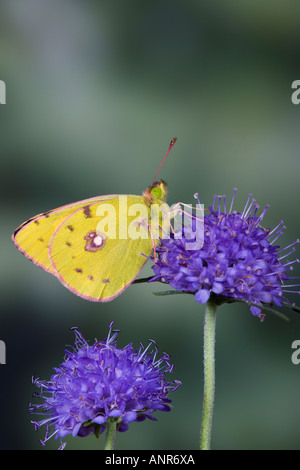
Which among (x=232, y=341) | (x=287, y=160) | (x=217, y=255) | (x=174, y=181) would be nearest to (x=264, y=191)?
(x=287, y=160)

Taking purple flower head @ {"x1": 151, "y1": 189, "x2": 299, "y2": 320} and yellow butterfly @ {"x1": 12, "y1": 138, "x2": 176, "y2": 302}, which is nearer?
purple flower head @ {"x1": 151, "y1": 189, "x2": 299, "y2": 320}

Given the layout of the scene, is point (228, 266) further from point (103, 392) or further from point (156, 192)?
point (156, 192)

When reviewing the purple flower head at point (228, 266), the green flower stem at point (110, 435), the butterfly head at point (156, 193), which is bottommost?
the green flower stem at point (110, 435)

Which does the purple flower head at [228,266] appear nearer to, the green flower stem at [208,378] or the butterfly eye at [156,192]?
the green flower stem at [208,378]

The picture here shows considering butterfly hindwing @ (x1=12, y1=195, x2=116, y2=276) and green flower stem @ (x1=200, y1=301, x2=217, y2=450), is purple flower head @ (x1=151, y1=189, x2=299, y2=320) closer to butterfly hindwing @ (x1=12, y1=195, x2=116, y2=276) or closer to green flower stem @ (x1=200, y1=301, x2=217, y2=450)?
green flower stem @ (x1=200, y1=301, x2=217, y2=450)

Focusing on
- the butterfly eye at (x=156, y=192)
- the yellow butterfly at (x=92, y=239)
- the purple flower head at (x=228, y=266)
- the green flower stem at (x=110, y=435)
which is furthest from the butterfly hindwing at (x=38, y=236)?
the green flower stem at (x=110, y=435)

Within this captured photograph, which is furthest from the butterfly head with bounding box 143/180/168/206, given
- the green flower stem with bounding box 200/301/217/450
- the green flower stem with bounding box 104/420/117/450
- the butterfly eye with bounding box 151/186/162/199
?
the green flower stem with bounding box 104/420/117/450

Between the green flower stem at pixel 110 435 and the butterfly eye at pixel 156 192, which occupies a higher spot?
the butterfly eye at pixel 156 192
